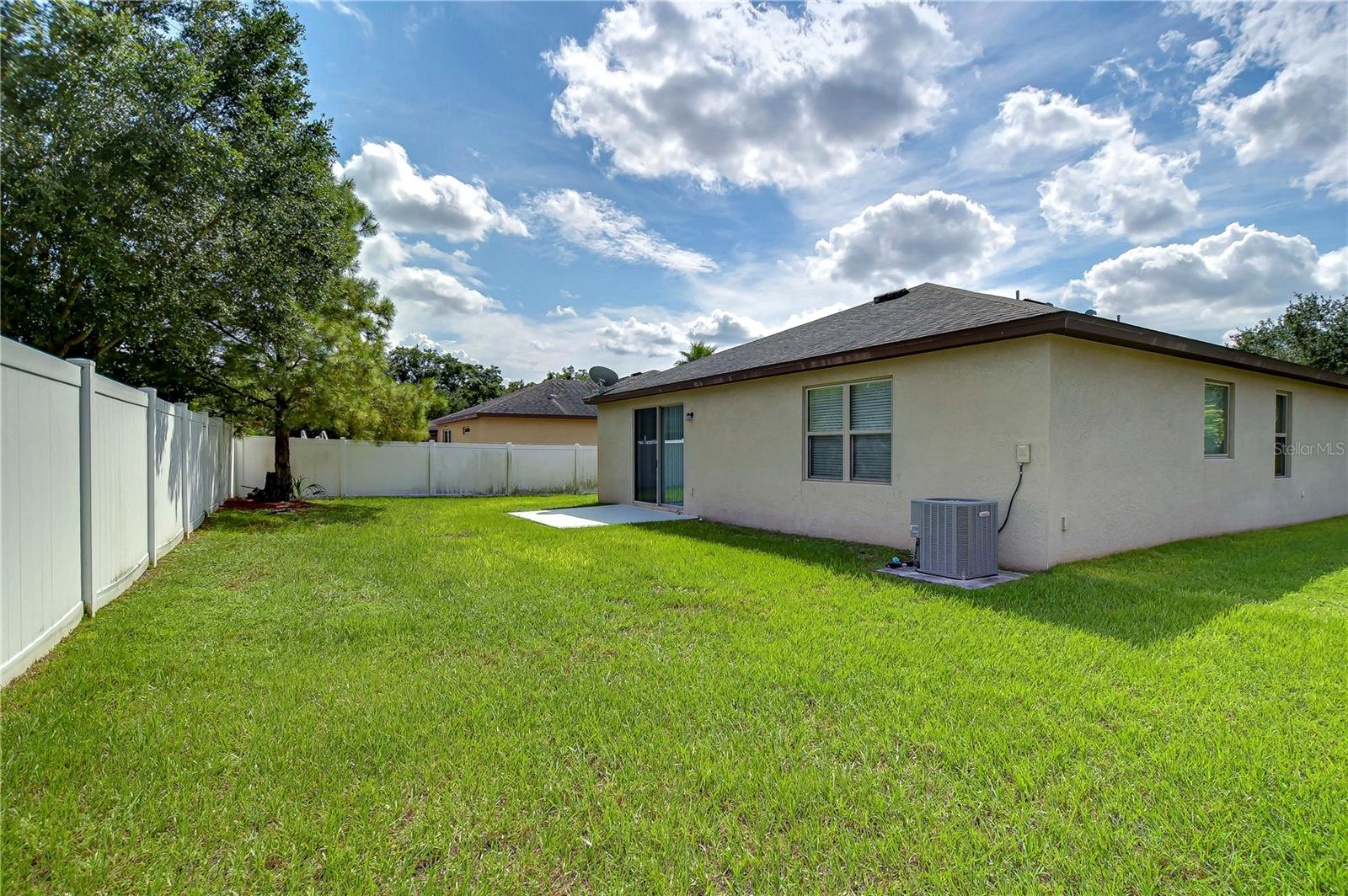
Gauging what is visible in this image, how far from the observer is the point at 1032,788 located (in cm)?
238

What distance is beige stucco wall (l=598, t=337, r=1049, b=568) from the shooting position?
641 cm

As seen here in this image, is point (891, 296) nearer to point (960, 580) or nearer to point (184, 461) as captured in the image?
point (960, 580)

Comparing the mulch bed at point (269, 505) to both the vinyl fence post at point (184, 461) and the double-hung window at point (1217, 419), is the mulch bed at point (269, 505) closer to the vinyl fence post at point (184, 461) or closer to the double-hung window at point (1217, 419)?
the vinyl fence post at point (184, 461)

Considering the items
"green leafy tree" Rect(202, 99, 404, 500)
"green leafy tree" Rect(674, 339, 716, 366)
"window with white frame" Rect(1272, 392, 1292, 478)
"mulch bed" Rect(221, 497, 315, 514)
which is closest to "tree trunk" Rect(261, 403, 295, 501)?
"green leafy tree" Rect(202, 99, 404, 500)

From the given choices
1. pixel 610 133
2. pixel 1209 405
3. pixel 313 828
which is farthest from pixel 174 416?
pixel 1209 405

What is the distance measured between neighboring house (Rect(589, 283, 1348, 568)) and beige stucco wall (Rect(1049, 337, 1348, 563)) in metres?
0.03

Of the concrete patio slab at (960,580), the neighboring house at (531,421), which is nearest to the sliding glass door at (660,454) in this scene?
the concrete patio slab at (960,580)

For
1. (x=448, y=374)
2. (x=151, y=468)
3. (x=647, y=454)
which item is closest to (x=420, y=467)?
(x=647, y=454)

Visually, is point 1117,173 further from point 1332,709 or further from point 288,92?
point 288,92

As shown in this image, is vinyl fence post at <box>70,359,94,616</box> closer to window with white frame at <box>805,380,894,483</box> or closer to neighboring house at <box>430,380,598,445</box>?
window with white frame at <box>805,380,894,483</box>

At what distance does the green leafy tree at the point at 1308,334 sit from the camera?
2194 cm

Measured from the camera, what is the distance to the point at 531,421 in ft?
77.4

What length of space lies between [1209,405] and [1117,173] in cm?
410

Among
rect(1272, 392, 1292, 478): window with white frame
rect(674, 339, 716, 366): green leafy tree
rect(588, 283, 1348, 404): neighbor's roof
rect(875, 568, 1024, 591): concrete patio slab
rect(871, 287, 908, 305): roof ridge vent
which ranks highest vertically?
rect(674, 339, 716, 366): green leafy tree
